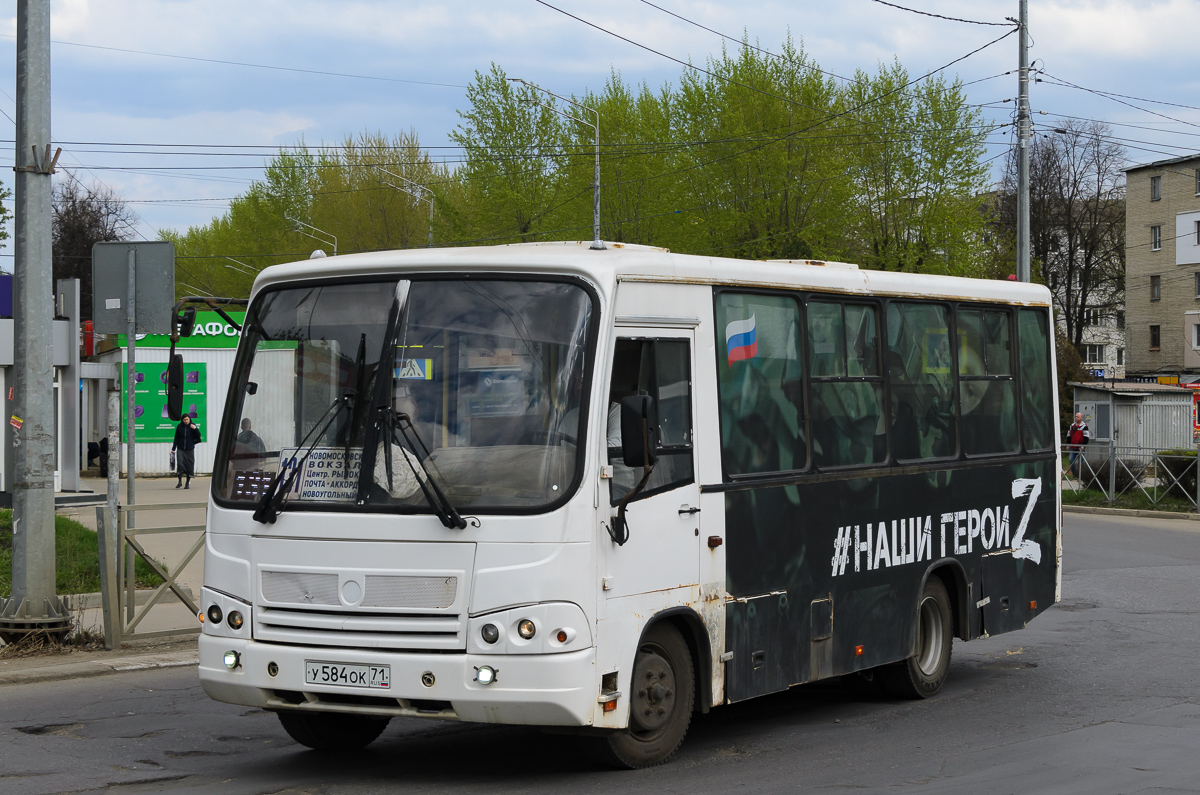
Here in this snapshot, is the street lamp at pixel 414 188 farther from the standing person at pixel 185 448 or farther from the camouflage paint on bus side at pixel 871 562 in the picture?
the camouflage paint on bus side at pixel 871 562

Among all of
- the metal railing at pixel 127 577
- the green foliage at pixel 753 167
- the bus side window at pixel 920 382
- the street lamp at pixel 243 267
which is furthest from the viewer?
the street lamp at pixel 243 267

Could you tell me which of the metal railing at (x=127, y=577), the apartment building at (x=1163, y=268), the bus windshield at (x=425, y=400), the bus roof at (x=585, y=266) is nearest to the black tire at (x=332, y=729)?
the bus windshield at (x=425, y=400)

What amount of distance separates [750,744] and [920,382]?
2.85 m

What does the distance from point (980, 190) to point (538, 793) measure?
4117cm

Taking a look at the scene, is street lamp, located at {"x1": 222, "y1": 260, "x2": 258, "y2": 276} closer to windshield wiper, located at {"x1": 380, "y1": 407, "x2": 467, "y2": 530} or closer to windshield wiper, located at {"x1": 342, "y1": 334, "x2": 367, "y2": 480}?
windshield wiper, located at {"x1": 342, "y1": 334, "x2": 367, "y2": 480}

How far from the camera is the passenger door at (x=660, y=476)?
22.6ft

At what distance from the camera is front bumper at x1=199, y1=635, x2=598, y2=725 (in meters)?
6.42

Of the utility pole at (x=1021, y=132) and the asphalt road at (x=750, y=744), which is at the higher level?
the utility pole at (x=1021, y=132)

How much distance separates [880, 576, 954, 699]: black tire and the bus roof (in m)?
2.27

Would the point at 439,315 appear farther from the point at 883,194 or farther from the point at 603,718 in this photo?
the point at 883,194

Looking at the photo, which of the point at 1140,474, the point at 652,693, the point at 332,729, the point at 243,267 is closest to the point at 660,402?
the point at 652,693

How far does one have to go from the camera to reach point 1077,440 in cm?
3095

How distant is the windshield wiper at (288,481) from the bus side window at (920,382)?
3829 millimetres

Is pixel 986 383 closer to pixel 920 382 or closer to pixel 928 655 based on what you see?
pixel 920 382
